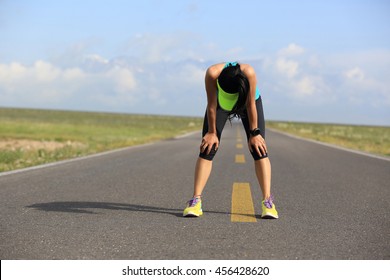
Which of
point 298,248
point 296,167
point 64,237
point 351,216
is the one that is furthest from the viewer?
point 296,167

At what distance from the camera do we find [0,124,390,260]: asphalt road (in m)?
3.53

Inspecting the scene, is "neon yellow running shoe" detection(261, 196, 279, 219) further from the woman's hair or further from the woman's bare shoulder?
the woman's bare shoulder

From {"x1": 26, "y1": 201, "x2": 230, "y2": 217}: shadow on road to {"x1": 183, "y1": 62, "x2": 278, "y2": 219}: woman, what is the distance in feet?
1.62

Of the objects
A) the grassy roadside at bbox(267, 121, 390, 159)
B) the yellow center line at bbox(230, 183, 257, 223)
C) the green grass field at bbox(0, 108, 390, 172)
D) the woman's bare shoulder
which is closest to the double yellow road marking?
the yellow center line at bbox(230, 183, 257, 223)

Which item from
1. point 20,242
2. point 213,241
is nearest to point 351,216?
point 213,241

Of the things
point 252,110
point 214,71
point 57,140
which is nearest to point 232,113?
point 252,110

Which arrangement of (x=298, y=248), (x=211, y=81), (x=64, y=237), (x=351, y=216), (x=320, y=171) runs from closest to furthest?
(x=298, y=248)
(x=64, y=237)
(x=211, y=81)
(x=351, y=216)
(x=320, y=171)

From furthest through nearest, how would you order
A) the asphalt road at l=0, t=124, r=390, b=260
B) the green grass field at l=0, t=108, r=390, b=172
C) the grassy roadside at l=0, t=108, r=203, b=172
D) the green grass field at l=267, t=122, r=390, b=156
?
1. the green grass field at l=267, t=122, r=390, b=156
2. the green grass field at l=0, t=108, r=390, b=172
3. the grassy roadside at l=0, t=108, r=203, b=172
4. the asphalt road at l=0, t=124, r=390, b=260

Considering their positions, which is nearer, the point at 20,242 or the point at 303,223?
the point at 20,242

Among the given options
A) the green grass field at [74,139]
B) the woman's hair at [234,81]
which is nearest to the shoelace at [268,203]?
the woman's hair at [234,81]

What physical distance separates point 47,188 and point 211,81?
350 cm

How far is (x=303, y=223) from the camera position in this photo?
15.0ft

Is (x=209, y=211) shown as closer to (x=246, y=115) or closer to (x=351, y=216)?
(x=246, y=115)

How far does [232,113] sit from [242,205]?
1229 millimetres
